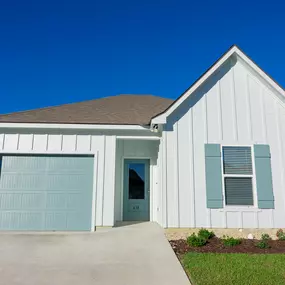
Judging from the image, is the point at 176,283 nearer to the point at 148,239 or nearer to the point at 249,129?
the point at 148,239

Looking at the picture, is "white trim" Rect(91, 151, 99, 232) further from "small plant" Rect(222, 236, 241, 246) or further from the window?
the window

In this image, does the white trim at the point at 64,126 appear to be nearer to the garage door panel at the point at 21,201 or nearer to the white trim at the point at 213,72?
the white trim at the point at 213,72

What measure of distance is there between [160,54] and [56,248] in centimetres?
1120

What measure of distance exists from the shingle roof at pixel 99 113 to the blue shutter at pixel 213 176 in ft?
7.15

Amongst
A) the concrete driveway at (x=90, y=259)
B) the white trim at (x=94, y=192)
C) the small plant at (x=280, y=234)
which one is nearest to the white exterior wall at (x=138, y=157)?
the white trim at (x=94, y=192)

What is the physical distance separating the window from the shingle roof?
2.82 meters

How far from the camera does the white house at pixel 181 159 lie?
25.2ft

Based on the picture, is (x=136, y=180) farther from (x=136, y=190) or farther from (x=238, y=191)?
(x=238, y=191)

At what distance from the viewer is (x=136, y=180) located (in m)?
9.77

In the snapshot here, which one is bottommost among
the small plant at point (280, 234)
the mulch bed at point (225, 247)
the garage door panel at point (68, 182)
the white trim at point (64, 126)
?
the mulch bed at point (225, 247)

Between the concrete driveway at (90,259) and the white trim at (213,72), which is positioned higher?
the white trim at (213,72)

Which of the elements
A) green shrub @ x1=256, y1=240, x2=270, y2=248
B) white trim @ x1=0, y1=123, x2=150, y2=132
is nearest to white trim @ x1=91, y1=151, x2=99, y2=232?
white trim @ x1=0, y1=123, x2=150, y2=132

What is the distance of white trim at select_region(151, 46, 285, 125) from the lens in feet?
25.7

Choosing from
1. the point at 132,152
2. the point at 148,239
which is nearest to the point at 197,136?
the point at 132,152
